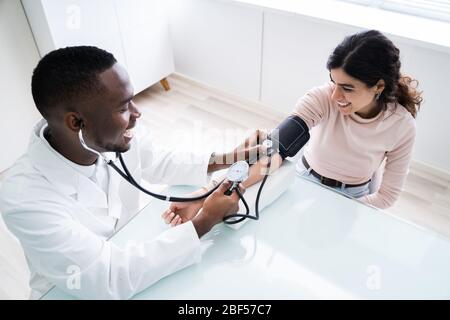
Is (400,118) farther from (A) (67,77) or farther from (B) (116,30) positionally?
(B) (116,30)

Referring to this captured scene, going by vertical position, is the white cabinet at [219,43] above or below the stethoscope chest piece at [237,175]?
below

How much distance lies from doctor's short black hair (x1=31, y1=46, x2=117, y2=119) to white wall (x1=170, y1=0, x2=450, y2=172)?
1489 mm

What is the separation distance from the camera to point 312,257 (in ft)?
2.60

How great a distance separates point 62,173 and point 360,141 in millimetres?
878

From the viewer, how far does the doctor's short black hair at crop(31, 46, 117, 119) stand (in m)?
0.71

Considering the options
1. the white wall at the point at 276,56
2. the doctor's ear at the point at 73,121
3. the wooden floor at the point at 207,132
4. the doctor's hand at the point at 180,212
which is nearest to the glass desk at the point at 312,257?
the doctor's hand at the point at 180,212

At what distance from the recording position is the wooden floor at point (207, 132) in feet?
5.32

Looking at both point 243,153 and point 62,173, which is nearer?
point 62,173

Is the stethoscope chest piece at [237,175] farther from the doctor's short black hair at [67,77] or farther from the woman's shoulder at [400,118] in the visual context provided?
the woman's shoulder at [400,118]

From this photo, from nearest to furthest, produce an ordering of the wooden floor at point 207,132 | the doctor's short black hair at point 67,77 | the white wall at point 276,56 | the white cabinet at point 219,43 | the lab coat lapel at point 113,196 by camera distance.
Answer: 1. the doctor's short black hair at point 67,77
2. the lab coat lapel at point 113,196
3. the wooden floor at point 207,132
4. the white wall at point 276,56
5. the white cabinet at point 219,43

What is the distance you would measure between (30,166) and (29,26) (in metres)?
1.42

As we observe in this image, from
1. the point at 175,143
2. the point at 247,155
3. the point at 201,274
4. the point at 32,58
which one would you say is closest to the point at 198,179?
the point at 247,155

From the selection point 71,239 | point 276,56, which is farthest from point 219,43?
point 71,239

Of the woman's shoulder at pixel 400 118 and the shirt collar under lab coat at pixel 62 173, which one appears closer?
the shirt collar under lab coat at pixel 62 173
